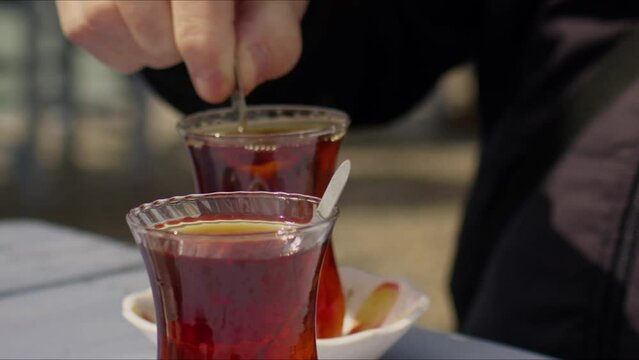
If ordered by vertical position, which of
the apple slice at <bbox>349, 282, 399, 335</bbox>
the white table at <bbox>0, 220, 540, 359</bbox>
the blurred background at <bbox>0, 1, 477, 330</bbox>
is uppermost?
the apple slice at <bbox>349, 282, 399, 335</bbox>

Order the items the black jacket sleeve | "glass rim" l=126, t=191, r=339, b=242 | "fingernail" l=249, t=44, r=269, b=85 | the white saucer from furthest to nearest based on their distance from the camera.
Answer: the black jacket sleeve
"fingernail" l=249, t=44, r=269, b=85
the white saucer
"glass rim" l=126, t=191, r=339, b=242

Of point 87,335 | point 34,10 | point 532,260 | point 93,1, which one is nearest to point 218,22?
point 93,1

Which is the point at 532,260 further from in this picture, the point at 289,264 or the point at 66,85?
the point at 66,85

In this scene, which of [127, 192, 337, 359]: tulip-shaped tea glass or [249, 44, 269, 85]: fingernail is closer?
[127, 192, 337, 359]: tulip-shaped tea glass

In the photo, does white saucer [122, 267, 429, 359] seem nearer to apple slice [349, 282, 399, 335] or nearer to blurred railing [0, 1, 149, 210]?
apple slice [349, 282, 399, 335]

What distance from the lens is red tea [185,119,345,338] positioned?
0.63 metres

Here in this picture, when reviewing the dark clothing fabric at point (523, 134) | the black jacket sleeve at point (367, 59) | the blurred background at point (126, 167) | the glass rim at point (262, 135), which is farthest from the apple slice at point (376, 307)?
the blurred background at point (126, 167)

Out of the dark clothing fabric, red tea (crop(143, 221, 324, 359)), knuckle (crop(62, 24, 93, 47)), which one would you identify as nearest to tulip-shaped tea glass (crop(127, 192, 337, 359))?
red tea (crop(143, 221, 324, 359))

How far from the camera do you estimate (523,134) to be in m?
0.93

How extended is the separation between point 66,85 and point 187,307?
3098 millimetres

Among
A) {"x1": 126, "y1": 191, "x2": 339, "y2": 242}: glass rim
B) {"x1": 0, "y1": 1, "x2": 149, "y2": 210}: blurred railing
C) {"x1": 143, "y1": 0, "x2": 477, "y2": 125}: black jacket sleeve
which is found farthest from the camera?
{"x1": 0, "y1": 1, "x2": 149, "y2": 210}: blurred railing

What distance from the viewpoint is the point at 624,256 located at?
79 centimetres

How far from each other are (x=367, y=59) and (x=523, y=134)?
21 centimetres

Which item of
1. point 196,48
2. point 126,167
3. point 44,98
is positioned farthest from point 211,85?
point 126,167
